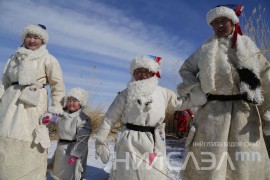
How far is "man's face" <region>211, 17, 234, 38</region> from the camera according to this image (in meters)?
Answer: 2.83

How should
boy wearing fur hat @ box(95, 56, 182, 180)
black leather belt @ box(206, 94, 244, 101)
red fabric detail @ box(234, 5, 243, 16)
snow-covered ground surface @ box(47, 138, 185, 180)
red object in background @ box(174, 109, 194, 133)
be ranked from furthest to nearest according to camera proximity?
red object in background @ box(174, 109, 194, 133)
snow-covered ground surface @ box(47, 138, 185, 180)
boy wearing fur hat @ box(95, 56, 182, 180)
red fabric detail @ box(234, 5, 243, 16)
black leather belt @ box(206, 94, 244, 101)

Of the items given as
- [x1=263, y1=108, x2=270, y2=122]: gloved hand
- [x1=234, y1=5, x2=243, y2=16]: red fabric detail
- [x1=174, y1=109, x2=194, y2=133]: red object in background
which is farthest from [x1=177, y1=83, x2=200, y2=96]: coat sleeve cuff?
[x1=174, y1=109, x2=194, y2=133]: red object in background

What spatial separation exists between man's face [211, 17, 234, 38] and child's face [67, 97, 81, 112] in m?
1.94

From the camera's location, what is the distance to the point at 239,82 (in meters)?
2.66

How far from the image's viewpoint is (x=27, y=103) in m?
3.29

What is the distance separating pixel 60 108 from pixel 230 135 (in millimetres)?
1893

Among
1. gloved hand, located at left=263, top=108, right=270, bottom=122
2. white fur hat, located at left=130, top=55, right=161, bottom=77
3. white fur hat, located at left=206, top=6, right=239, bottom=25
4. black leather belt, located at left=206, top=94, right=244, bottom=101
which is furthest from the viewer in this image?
white fur hat, located at left=130, top=55, right=161, bottom=77

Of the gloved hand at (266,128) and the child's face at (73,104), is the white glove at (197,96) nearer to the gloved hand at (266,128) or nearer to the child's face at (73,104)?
the gloved hand at (266,128)

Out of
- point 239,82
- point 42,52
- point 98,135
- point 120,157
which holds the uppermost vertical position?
point 42,52

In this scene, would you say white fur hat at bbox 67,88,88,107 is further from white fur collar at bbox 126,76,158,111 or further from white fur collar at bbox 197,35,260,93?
white fur collar at bbox 197,35,260,93

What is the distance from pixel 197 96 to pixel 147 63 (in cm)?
67

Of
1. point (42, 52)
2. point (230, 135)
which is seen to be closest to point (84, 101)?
point (42, 52)

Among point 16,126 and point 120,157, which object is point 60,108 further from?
point 120,157

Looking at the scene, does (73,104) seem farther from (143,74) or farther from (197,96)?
(197,96)
